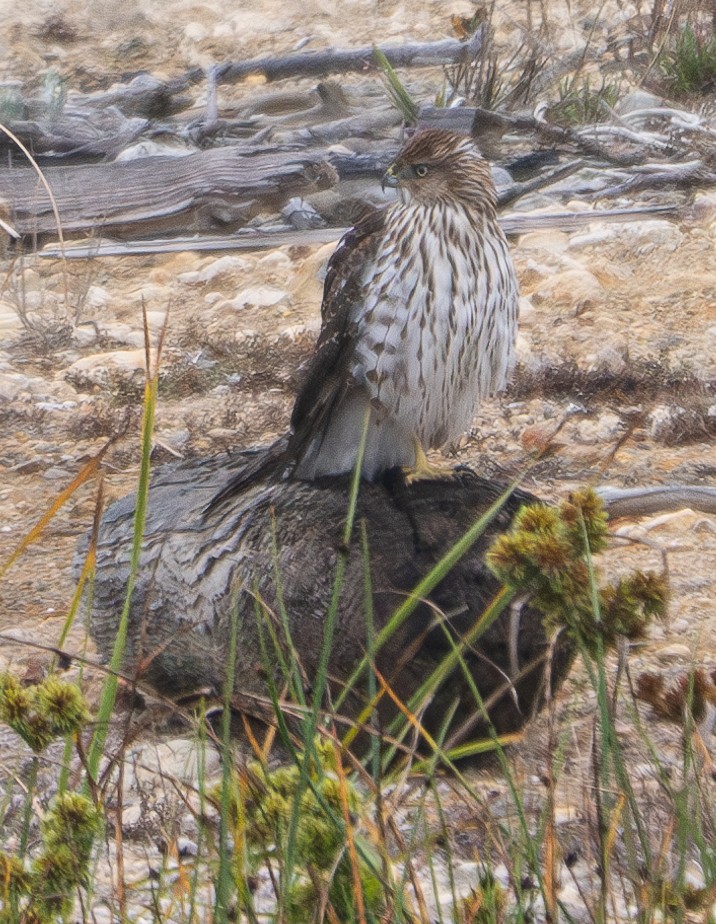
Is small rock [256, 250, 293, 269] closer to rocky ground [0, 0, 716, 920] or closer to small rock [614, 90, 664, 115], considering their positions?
rocky ground [0, 0, 716, 920]

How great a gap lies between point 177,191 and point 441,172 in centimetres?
373

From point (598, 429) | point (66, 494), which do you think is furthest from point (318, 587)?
point (598, 429)

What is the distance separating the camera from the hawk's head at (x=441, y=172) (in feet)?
13.0

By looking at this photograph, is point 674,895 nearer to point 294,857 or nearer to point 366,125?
point 294,857

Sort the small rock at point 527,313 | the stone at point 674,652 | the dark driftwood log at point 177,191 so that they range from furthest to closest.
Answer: the dark driftwood log at point 177,191 < the small rock at point 527,313 < the stone at point 674,652

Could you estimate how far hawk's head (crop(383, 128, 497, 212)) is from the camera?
157 inches

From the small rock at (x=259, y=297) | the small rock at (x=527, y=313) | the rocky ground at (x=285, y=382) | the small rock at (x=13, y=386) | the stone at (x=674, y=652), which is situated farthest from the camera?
the small rock at (x=259, y=297)

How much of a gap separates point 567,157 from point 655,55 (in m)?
1.62

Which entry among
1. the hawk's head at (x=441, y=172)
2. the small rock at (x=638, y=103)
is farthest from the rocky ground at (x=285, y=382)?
the small rock at (x=638, y=103)

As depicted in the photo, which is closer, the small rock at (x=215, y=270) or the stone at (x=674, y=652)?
the stone at (x=674, y=652)

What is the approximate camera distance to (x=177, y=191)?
7434 millimetres

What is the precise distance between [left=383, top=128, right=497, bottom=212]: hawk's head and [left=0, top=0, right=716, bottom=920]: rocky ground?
3.78ft

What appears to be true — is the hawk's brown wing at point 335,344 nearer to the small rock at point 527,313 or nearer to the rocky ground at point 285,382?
the rocky ground at point 285,382

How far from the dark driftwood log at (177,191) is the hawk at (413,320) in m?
3.55
